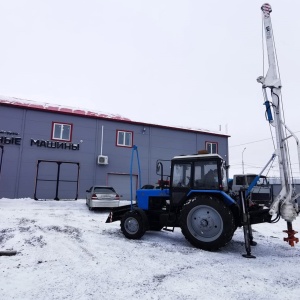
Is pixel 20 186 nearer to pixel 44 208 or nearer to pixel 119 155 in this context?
pixel 44 208

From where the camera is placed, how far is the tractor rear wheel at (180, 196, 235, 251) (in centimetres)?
616

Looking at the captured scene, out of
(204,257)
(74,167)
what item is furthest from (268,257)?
(74,167)

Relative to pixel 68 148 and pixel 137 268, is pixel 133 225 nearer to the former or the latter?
pixel 137 268

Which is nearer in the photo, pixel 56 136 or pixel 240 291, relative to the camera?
pixel 240 291

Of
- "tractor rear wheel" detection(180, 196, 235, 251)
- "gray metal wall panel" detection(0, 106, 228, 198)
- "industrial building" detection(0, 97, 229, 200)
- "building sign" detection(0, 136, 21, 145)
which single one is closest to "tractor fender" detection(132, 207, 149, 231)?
"tractor rear wheel" detection(180, 196, 235, 251)

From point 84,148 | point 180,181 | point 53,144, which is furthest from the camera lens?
point 84,148

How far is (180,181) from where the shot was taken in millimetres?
7254

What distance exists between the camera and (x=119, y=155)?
20062mm

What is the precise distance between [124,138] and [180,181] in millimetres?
13694

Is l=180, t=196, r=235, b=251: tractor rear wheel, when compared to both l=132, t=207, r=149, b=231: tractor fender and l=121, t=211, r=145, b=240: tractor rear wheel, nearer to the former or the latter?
l=132, t=207, r=149, b=231: tractor fender

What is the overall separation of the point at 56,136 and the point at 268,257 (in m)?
16.2

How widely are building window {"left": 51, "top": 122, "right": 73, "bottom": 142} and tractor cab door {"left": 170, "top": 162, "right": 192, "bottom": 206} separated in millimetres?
13242

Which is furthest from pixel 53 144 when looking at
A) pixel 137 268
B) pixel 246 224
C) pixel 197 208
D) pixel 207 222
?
pixel 246 224

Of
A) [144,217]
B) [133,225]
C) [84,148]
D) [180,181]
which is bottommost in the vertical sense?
[133,225]
